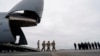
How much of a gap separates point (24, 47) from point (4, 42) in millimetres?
3463

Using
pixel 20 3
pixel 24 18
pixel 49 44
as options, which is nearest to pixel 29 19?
pixel 24 18

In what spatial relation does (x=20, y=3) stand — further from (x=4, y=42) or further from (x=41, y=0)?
(x=4, y=42)

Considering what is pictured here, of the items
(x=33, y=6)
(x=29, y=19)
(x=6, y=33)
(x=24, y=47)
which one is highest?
(x=33, y=6)

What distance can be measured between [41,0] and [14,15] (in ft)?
17.2

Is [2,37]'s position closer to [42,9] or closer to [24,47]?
[24,47]

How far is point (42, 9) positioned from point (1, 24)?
770 cm

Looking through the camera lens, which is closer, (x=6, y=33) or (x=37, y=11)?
(x=6, y=33)

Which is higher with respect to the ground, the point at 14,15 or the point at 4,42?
the point at 14,15

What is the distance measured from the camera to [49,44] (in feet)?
106

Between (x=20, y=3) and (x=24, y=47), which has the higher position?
(x=20, y=3)

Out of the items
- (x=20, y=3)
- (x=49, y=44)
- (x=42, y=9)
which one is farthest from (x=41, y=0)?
(x=49, y=44)

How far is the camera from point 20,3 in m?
32.9

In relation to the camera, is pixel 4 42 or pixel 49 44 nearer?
pixel 4 42

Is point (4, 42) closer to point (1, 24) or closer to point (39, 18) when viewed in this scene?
point (1, 24)
